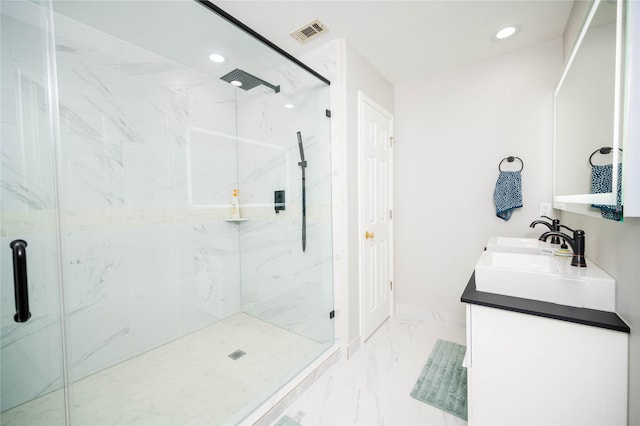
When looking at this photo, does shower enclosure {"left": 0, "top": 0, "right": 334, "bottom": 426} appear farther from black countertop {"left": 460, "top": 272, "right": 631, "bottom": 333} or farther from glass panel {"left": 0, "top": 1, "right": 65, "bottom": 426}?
black countertop {"left": 460, "top": 272, "right": 631, "bottom": 333}

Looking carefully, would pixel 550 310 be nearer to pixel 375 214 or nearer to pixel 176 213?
pixel 375 214

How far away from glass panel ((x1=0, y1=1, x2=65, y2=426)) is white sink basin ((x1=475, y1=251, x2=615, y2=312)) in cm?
203

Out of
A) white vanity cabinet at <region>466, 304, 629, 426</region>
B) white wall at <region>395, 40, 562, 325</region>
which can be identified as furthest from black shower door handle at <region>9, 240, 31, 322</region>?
white wall at <region>395, 40, 562, 325</region>

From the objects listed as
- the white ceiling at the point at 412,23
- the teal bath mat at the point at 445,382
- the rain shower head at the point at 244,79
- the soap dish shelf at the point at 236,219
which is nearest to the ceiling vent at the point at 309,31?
the white ceiling at the point at 412,23

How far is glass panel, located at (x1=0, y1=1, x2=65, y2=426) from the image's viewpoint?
3.71 feet

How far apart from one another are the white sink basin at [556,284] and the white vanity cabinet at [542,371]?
0.45ft

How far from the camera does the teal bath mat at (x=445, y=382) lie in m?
1.58

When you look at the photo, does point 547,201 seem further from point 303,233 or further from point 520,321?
point 303,233

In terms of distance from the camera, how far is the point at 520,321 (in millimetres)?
1099

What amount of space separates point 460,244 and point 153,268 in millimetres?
2724

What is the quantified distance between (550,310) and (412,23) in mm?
1918

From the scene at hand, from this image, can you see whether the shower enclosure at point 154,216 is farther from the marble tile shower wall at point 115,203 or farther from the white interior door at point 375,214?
the white interior door at point 375,214

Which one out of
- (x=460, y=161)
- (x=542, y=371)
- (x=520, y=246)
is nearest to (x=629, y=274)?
(x=542, y=371)

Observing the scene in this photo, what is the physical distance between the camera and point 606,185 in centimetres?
99
